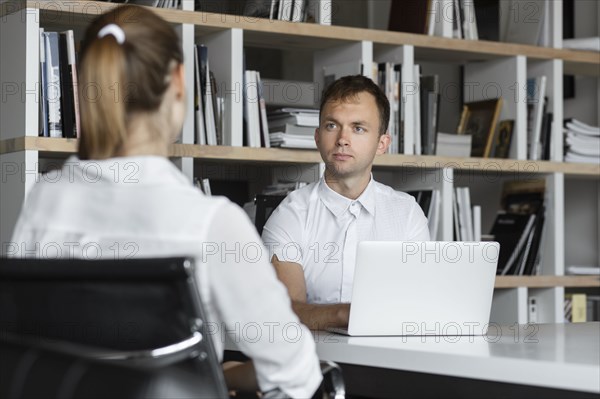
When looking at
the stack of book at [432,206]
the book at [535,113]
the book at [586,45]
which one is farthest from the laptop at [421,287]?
the book at [586,45]

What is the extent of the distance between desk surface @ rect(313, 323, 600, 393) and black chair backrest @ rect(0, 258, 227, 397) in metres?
0.58

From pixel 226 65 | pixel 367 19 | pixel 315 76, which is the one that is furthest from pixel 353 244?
pixel 367 19

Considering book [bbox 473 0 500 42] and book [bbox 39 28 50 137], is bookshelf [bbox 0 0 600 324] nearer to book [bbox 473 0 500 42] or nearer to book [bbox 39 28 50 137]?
book [bbox 39 28 50 137]

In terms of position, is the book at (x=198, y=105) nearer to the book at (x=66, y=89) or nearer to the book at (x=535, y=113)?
the book at (x=66, y=89)

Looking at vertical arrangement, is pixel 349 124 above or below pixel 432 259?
above

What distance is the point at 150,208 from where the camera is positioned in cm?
144

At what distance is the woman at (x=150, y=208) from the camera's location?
1436mm

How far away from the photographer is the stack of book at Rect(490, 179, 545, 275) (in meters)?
4.04

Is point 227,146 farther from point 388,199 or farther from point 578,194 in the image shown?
point 578,194

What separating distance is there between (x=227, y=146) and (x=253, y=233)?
189 centimetres

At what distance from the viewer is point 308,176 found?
357 centimetres

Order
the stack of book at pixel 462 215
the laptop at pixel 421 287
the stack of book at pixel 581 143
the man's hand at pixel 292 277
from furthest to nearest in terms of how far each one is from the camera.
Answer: the stack of book at pixel 581 143
the stack of book at pixel 462 215
the man's hand at pixel 292 277
the laptop at pixel 421 287

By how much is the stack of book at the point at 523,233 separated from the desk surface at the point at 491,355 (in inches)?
68.3

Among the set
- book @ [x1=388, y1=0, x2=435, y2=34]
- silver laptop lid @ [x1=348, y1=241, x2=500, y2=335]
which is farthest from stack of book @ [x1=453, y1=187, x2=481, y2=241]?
silver laptop lid @ [x1=348, y1=241, x2=500, y2=335]
